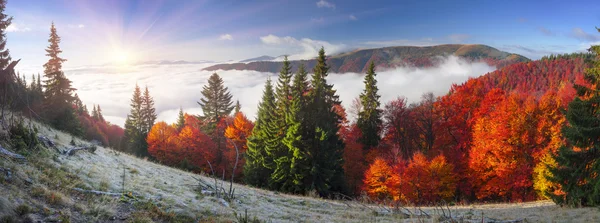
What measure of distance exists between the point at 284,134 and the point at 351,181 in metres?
12.5

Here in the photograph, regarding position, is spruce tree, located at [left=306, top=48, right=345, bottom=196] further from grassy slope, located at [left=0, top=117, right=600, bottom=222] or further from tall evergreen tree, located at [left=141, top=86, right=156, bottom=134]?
tall evergreen tree, located at [left=141, top=86, right=156, bottom=134]

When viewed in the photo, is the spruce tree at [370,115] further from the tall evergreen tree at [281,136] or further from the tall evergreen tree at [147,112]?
the tall evergreen tree at [147,112]

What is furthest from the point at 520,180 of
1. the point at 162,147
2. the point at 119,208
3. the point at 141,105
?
the point at 141,105

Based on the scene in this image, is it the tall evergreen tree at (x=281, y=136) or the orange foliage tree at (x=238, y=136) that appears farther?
the orange foliage tree at (x=238, y=136)

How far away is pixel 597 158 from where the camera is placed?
13.1 metres

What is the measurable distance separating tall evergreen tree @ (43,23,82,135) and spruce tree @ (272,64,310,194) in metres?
24.3

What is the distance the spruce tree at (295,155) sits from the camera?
25.6 m

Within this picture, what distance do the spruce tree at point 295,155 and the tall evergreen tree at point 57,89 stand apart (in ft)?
79.8

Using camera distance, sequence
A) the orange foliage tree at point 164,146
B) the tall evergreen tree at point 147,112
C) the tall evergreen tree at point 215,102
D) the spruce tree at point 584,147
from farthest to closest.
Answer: the tall evergreen tree at point 147,112 → the tall evergreen tree at point 215,102 → the orange foliage tree at point 164,146 → the spruce tree at point 584,147

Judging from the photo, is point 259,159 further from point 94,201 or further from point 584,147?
point 584,147

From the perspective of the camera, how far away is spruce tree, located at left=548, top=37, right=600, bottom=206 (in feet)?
42.6

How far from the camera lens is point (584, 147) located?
1345 centimetres

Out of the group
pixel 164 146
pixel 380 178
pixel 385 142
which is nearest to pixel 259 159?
pixel 380 178

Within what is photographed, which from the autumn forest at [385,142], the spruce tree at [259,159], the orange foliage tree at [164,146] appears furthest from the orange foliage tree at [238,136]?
the spruce tree at [259,159]
